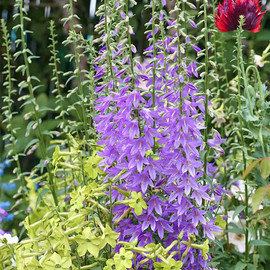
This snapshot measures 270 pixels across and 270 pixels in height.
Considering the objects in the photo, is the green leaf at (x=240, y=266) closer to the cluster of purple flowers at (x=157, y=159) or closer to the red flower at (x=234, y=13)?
the cluster of purple flowers at (x=157, y=159)

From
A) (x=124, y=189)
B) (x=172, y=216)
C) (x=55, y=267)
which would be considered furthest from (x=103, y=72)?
(x=55, y=267)

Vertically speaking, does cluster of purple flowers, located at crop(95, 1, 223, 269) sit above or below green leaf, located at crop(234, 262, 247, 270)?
above

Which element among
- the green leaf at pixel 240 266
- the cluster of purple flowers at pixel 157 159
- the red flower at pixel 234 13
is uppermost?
the red flower at pixel 234 13

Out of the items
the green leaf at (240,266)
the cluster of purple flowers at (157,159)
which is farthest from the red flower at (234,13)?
the green leaf at (240,266)

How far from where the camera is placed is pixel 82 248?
48.4 inches

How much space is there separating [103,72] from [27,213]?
93cm

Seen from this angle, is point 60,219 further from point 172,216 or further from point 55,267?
point 172,216

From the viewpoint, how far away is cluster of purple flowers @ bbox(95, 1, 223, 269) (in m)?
1.30

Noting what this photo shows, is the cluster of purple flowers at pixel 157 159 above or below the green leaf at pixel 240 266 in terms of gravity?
above

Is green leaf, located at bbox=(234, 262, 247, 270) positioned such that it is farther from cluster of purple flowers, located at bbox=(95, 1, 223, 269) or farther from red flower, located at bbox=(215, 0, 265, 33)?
red flower, located at bbox=(215, 0, 265, 33)

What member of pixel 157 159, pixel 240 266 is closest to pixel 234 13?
pixel 157 159

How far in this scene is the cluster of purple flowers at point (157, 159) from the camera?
130 centimetres

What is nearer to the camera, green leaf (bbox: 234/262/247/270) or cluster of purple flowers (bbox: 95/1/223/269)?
cluster of purple flowers (bbox: 95/1/223/269)

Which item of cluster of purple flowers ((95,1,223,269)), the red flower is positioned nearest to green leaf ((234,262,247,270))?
cluster of purple flowers ((95,1,223,269))
